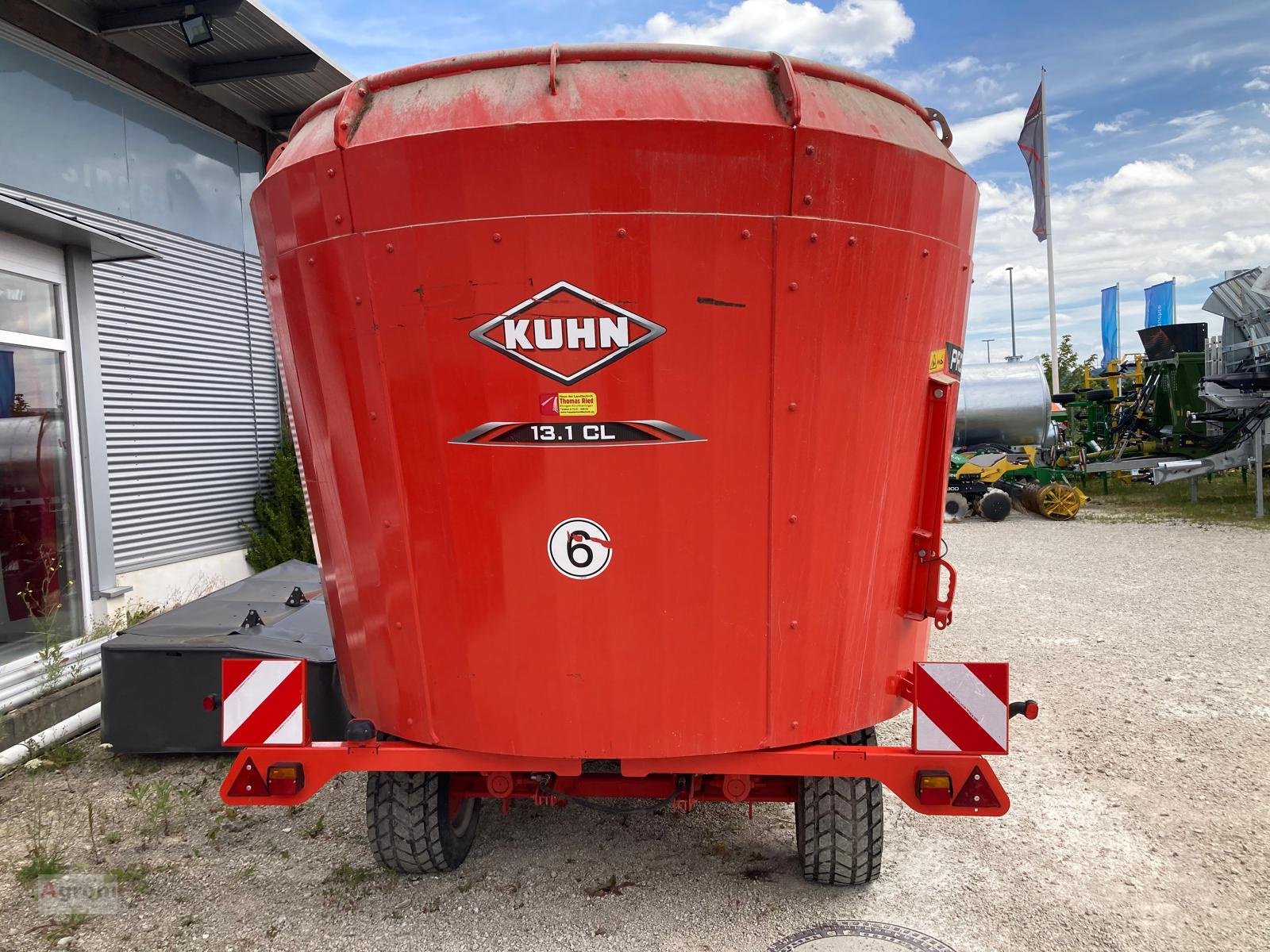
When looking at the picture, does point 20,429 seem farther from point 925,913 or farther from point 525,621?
point 925,913

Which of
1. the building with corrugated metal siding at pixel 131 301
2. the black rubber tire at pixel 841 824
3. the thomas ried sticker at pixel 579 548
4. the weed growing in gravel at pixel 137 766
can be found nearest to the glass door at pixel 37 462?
the building with corrugated metal siding at pixel 131 301

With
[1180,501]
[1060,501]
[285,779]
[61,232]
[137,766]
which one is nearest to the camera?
[285,779]

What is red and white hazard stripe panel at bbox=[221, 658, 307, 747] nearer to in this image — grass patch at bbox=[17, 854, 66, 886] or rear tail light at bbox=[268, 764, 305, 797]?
rear tail light at bbox=[268, 764, 305, 797]

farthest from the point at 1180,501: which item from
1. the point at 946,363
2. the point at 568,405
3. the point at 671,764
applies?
the point at 568,405

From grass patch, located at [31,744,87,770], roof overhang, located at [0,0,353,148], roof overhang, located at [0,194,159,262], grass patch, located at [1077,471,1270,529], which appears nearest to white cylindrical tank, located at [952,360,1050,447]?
grass patch, located at [1077,471,1270,529]

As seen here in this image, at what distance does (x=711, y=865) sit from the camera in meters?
3.71

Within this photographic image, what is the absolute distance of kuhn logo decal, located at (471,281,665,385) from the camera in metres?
2.56

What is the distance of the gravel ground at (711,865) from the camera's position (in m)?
3.23

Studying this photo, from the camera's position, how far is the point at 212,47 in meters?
8.24

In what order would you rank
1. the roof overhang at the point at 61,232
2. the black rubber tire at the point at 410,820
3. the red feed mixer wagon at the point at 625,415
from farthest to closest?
the roof overhang at the point at 61,232 → the black rubber tire at the point at 410,820 → the red feed mixer wagon at the point at 625,415

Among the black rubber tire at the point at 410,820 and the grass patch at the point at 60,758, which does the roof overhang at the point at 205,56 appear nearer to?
the grass patch at the point at 60,758

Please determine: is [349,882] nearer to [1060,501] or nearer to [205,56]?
[205,56]

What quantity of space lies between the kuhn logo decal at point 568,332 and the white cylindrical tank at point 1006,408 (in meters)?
13.6

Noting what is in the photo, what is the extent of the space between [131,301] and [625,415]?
740cm
